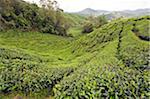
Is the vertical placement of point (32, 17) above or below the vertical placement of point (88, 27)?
above

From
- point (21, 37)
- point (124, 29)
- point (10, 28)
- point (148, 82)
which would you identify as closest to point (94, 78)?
point (148, 82)

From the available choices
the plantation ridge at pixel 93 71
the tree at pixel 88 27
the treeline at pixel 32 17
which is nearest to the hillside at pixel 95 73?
the plantation ridge at pixel 93 71

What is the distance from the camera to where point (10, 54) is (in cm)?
1822

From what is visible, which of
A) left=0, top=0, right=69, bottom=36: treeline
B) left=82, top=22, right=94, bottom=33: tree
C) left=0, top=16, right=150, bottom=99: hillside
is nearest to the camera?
left=0, top=16, right=150, bottom=99: hillside

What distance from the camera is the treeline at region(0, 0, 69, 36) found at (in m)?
38.2

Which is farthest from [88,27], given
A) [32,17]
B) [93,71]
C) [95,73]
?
[95,73]

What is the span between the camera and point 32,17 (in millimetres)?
42438

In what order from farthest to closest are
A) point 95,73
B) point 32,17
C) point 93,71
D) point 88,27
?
1. point 88,27
2. point 32,17
3. point 93,71
4. point 95,73

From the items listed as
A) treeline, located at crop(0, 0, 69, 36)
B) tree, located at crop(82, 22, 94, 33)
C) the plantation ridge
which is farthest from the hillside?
tree, located at crop(82, 22, 94, 33)

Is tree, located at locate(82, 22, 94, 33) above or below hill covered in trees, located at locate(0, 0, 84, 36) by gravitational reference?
below

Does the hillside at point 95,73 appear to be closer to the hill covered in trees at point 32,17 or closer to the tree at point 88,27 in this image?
the hill covered in trees at point 32,17

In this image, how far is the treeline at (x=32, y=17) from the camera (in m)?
38.2

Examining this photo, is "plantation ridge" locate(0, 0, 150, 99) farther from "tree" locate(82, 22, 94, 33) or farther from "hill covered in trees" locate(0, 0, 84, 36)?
"tree" locate(82, 22, 94, 33)

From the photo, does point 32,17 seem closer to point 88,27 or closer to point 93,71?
point 88,27
